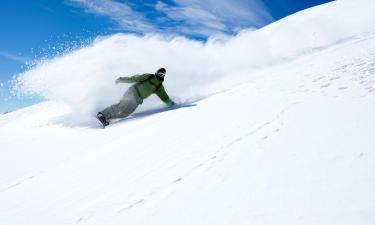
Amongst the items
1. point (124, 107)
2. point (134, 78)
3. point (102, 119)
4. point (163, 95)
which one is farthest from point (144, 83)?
point (102, 119)

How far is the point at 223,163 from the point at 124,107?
5.38 metres

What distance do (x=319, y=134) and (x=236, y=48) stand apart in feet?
39.5

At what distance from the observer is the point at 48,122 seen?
1017 centimetres

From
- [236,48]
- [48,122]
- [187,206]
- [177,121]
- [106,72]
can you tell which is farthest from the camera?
[236,48]

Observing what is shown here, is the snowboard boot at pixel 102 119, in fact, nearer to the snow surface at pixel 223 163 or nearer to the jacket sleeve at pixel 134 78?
the snow surface at pixel 223 163

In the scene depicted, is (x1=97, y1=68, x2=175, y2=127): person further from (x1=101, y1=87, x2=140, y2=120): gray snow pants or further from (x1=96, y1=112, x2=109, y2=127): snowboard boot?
(x1=96, y1=112, x2=109, y2=127): snowboard boot

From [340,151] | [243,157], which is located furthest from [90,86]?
[340,151]

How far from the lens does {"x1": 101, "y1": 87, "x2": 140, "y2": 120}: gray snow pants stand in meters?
8.96

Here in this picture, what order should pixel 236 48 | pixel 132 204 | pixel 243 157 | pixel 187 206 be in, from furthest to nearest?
pixel 236 48, pixel 243 157, pixel 132 204, pixel 187 206

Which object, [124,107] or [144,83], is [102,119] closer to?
[124,107]

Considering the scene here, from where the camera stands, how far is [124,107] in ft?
29.8

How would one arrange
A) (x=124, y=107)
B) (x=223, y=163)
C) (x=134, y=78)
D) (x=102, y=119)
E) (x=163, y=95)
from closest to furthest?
(x=223, y=163) → (x=102, y=119) → (x=124, y=107) → (x=134, y=78) → (x=163, y=95)

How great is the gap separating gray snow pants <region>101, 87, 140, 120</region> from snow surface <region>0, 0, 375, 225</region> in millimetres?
481

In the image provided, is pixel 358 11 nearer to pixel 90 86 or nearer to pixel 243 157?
pixel 90 86
